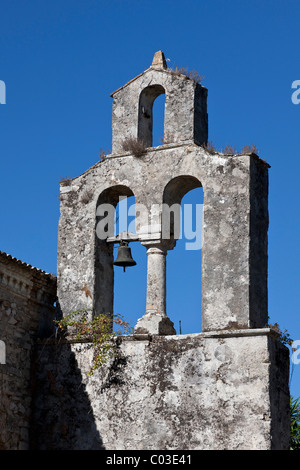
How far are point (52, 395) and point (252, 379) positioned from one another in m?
3.00

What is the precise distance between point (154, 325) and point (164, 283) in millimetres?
666

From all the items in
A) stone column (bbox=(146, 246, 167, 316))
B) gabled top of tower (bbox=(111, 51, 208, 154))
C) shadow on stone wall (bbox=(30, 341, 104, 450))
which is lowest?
shadow on stone wall (bbox=(30, 341, 104, 450))

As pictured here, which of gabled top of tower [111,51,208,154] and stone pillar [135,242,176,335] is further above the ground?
gabled top of tower [111,51,208,154]

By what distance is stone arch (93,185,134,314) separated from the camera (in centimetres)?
1352

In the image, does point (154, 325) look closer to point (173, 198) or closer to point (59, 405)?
point (59, 405)

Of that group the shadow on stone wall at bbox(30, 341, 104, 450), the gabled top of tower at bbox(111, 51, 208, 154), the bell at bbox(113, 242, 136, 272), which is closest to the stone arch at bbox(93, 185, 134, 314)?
the bell at bbox(113, 242, 136, 272)

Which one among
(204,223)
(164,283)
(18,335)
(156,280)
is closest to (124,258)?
(156,280)

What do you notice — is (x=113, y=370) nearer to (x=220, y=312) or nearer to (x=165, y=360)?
(x=165, y=360)

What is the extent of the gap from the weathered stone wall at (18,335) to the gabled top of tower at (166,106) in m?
2.42

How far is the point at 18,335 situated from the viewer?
42.9 ft

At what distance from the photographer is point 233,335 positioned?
1216cm

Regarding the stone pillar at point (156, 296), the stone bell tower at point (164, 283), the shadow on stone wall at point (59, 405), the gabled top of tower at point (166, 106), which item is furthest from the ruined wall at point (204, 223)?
the shadow on stone wall at point (59, 405)

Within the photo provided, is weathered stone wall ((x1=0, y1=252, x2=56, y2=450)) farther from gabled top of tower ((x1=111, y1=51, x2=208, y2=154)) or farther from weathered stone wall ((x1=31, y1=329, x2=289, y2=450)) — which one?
gabled top of tower ((x1=111, y1=51, x2=208, y2=154))

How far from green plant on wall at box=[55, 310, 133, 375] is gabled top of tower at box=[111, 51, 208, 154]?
8.44 ft
